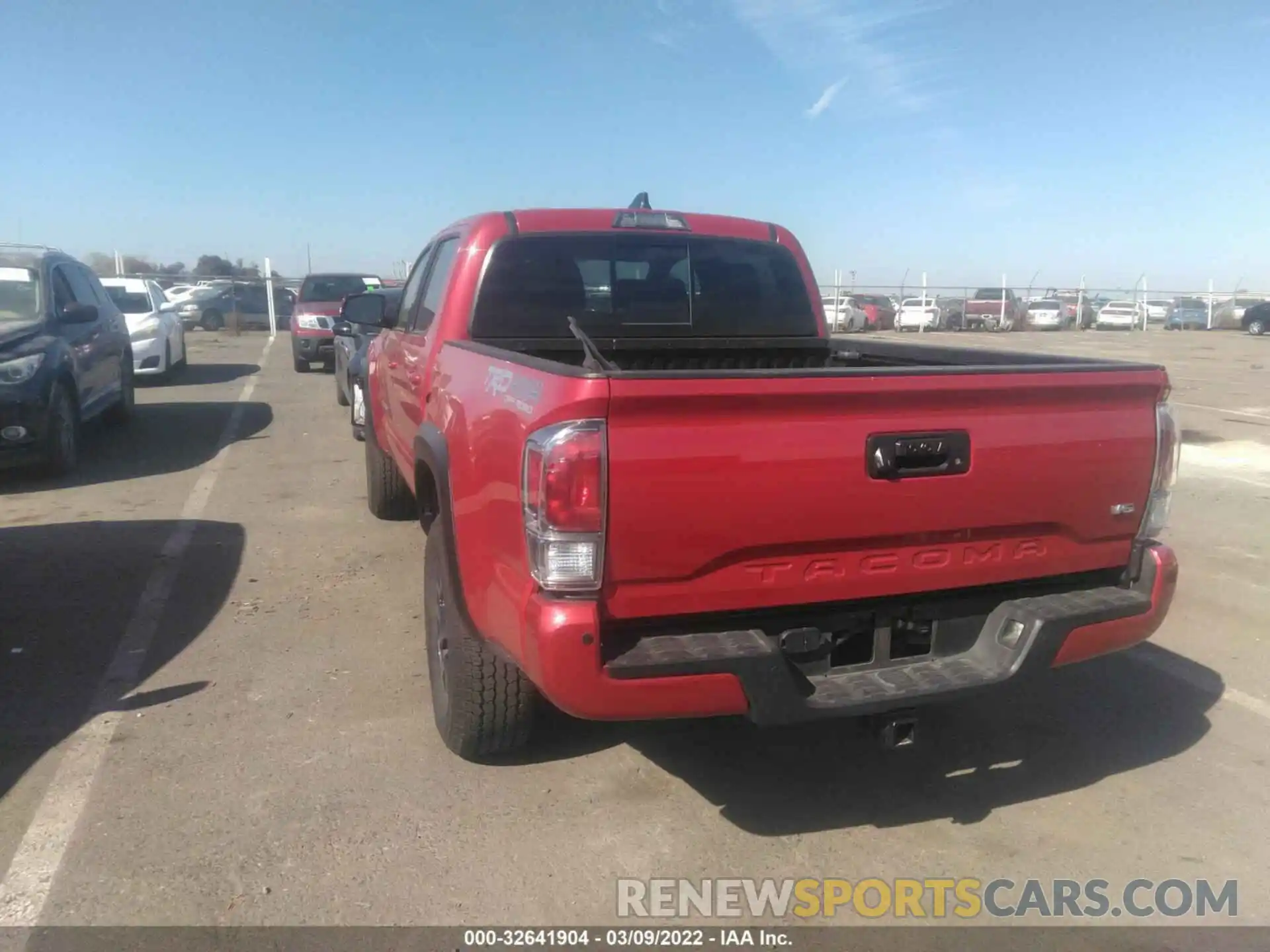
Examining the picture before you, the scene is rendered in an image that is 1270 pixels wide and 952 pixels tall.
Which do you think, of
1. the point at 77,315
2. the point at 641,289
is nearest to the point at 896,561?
the point at 641,289

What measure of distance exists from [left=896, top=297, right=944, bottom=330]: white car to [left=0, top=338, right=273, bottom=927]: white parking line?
3390 cm

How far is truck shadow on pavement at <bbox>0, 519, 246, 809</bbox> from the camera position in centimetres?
425

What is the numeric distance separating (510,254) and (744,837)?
2.67m

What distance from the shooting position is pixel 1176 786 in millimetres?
3758

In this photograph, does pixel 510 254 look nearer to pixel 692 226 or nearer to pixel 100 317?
Answer: pixel 692 226

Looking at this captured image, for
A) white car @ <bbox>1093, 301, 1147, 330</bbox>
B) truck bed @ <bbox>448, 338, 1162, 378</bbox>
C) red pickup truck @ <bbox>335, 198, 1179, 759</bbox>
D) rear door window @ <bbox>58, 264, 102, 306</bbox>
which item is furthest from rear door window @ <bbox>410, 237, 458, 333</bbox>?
white car @ <bbox>1093, 301, 1147, 330</bbox>

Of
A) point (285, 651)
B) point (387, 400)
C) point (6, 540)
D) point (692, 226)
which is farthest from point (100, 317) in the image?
point (692, 226)

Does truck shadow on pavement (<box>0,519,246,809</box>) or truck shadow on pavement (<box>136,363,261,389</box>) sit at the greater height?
truck shadow on pavement (<box>136,363,261,389</box>)

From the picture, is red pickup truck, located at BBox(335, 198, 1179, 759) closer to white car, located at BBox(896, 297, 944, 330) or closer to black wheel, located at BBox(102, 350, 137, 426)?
black wheel, located at BBox(102, 350, 137, 426)

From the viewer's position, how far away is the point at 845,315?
35.4 metres

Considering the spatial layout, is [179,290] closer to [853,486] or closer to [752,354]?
[752,354]

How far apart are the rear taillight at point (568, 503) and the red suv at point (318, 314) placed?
15.2 metres

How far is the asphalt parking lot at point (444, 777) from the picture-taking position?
316 centimetres

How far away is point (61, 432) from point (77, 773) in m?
5.82
